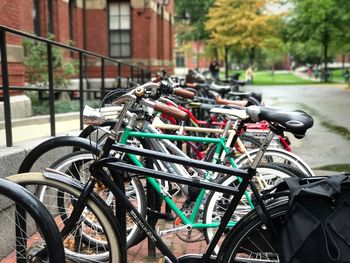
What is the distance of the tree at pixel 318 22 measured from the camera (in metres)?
32.6

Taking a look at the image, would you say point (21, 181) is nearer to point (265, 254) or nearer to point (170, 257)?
point (170, 257)

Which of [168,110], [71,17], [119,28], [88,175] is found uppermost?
[71,17]

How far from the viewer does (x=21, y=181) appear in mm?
2793

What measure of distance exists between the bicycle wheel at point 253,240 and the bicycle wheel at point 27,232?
3.09 ft

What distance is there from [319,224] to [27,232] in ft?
6.15

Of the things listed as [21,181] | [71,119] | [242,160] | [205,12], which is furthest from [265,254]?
[205,12]

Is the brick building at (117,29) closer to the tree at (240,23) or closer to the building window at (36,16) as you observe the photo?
the building window at (36,16)

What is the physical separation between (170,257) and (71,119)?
626 centimetres

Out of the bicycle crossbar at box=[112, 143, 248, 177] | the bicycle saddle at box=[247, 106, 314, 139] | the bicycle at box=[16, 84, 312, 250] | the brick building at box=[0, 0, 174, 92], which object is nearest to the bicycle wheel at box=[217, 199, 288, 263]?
the bicycle crossbar at box=[112, 143, 248, 177]

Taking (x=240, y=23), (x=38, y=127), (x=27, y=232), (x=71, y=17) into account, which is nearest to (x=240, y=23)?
(x=240, y=23)

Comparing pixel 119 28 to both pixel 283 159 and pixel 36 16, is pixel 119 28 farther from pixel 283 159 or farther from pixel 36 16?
pixel 283 159

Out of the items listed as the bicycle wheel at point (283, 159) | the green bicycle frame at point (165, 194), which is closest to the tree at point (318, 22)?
the bicycle wheel at point (283, 159)

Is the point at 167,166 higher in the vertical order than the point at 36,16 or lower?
lower

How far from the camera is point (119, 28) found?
1772cm
